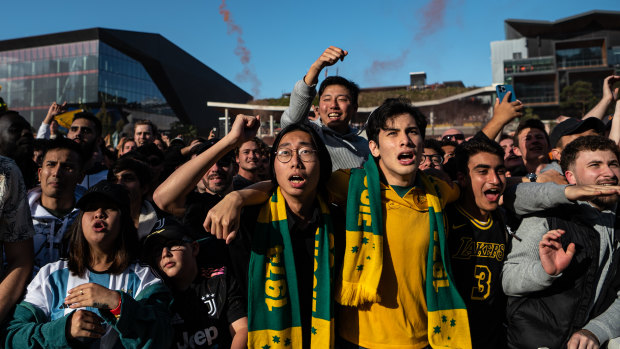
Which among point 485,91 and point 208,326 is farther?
point 485,91

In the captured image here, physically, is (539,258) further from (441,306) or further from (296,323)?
(296,323)

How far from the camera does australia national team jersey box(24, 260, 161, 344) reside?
96.3 inches

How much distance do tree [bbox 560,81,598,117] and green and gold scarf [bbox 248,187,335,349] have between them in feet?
142

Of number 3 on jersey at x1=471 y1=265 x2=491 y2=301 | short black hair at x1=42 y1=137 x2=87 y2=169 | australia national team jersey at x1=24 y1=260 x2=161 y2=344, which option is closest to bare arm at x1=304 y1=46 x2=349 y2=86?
number 3 on jersey at x1=471 y1=265 x2=491 y2=301

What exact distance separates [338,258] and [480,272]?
0.98m

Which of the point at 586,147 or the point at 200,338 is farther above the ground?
the point at 586,147

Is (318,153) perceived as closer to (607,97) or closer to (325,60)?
(325,60)

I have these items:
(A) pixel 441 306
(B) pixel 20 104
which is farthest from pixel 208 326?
(B) pixel 20 104

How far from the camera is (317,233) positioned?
245 centimetres

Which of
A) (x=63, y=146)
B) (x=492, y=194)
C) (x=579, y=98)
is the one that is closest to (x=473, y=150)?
(x=492, y=194)

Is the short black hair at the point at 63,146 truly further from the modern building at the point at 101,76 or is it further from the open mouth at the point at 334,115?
the modern building at the point at 101,76

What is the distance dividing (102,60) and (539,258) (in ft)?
196

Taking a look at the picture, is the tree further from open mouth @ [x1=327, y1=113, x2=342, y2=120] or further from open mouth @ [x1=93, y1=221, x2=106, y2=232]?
open mouth @ [x1=93, y1=221, x2=106, y2=232]

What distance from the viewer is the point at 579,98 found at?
39.3 m
